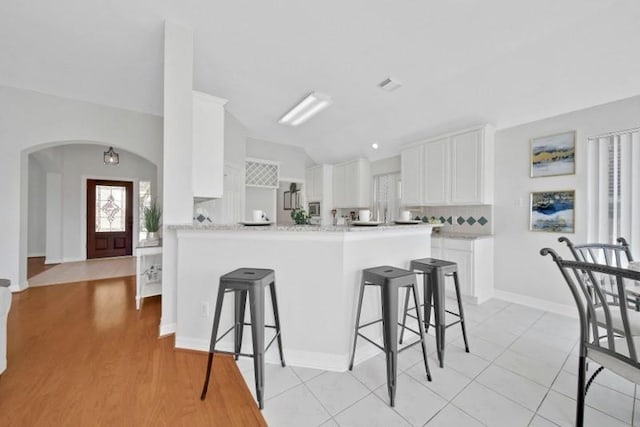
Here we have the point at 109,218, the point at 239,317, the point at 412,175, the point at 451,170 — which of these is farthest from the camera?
the point at 109,218

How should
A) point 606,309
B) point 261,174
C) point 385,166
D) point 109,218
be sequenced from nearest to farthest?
point 606,309, point 385,166, point 261,174, point 109,218

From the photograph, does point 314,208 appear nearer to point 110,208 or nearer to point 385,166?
point 385,166

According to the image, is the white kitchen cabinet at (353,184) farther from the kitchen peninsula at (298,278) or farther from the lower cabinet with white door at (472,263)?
the kitchen peninsula at (298,278)

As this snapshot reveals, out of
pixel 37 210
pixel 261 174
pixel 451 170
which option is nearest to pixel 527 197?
pixel 451 170

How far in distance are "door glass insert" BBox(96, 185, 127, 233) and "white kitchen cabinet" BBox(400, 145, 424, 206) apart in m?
6.54

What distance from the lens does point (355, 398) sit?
5.36ft

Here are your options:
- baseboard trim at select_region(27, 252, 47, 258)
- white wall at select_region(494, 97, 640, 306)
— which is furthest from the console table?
baseboard trim at select_region(27, 252, 47, 258)

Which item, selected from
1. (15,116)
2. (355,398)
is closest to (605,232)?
(355,398)

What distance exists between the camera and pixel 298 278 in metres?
1.98

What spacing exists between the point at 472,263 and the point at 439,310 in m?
1.73

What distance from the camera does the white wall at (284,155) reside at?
18.0 ft

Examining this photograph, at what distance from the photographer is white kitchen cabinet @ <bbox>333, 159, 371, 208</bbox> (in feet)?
17.8

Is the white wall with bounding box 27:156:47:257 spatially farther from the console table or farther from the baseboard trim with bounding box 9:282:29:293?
the console table

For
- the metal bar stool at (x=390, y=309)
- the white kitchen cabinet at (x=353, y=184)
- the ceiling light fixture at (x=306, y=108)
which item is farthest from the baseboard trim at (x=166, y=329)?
the white kitchen cabinet at (x=353, y=184)
